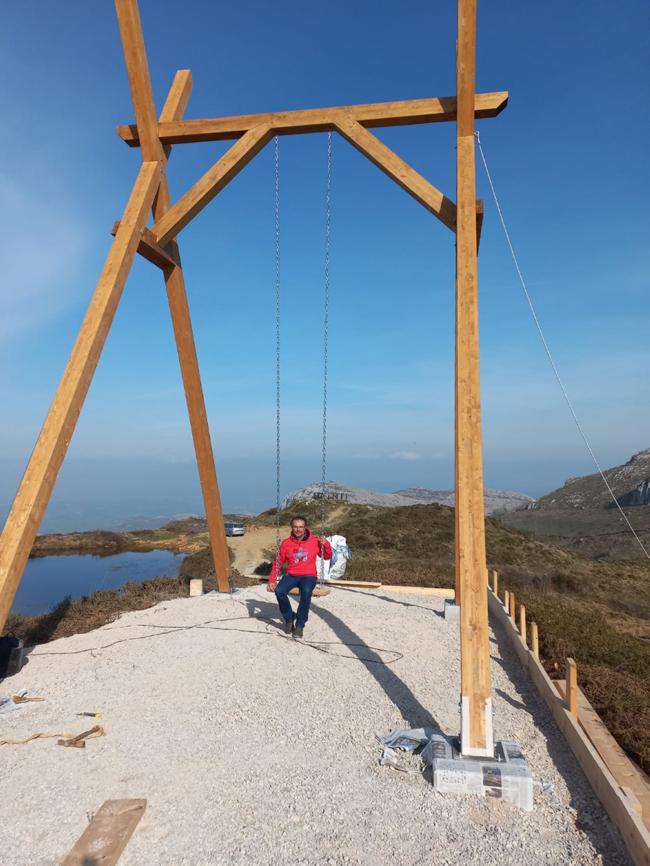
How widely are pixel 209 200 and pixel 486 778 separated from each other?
5597mm

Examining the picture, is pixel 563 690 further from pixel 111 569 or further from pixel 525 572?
pixel 111 569

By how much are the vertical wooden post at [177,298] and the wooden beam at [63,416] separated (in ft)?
3.26

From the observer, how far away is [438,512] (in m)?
Result: 25.1

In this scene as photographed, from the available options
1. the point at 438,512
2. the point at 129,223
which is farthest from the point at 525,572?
the point at 129,223

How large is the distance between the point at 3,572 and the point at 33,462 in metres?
0.81

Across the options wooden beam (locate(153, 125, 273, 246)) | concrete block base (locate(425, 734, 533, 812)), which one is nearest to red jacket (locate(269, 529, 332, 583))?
concrete block base (locate(425, 734, 533, 812))

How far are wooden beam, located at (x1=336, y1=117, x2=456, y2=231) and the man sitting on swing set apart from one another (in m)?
3.48

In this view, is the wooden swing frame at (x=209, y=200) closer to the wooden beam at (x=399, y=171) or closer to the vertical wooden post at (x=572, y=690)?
the wooden beam at (x=399, y=171)

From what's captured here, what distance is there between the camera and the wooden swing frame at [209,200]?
3.94 metres

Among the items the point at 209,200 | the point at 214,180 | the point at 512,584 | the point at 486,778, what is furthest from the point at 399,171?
the point at 512,584

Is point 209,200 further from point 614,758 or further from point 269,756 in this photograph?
point 614,758

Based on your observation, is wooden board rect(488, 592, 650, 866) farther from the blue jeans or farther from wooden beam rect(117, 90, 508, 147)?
wooden beam rect(117, 90, 508, 147)

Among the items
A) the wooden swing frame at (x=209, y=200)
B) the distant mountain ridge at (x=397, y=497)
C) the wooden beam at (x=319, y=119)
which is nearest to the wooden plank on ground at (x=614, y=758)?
the wooden swing frame at (x=209, y=200)

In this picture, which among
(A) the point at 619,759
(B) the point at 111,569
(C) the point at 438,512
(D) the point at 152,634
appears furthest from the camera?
(C) the point at 438,512
